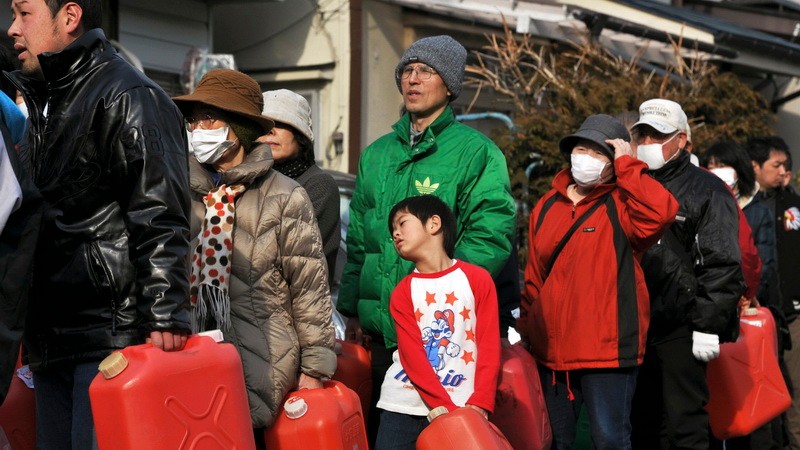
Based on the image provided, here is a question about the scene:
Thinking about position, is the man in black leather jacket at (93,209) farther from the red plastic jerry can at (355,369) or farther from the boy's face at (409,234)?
the red plastic jerry can at (355,369)

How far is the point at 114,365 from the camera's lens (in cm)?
400

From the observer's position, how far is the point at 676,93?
1386cm

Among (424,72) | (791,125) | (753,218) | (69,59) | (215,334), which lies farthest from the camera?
(791,125)

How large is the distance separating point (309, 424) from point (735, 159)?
4.64m

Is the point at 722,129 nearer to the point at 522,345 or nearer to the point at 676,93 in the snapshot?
the point at 676,93

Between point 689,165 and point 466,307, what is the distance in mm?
2272

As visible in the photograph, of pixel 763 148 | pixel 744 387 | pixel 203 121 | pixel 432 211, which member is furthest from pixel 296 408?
pixel 763 148

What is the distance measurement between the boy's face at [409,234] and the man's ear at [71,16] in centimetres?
164

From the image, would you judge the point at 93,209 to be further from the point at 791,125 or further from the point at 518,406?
the point at 791,125

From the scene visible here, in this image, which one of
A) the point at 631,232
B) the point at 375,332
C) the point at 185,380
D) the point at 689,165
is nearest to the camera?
the point at 185,380

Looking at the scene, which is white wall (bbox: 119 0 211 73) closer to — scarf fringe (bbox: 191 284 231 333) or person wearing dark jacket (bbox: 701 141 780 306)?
person wearing dark jacket (bbox: 701 141 780 306)

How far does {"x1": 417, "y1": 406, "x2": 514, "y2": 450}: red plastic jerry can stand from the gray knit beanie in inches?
62.3

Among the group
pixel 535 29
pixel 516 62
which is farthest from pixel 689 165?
pixel 535 29

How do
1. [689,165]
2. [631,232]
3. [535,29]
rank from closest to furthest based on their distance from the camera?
[631,232]
[689,165]
[535,29]
